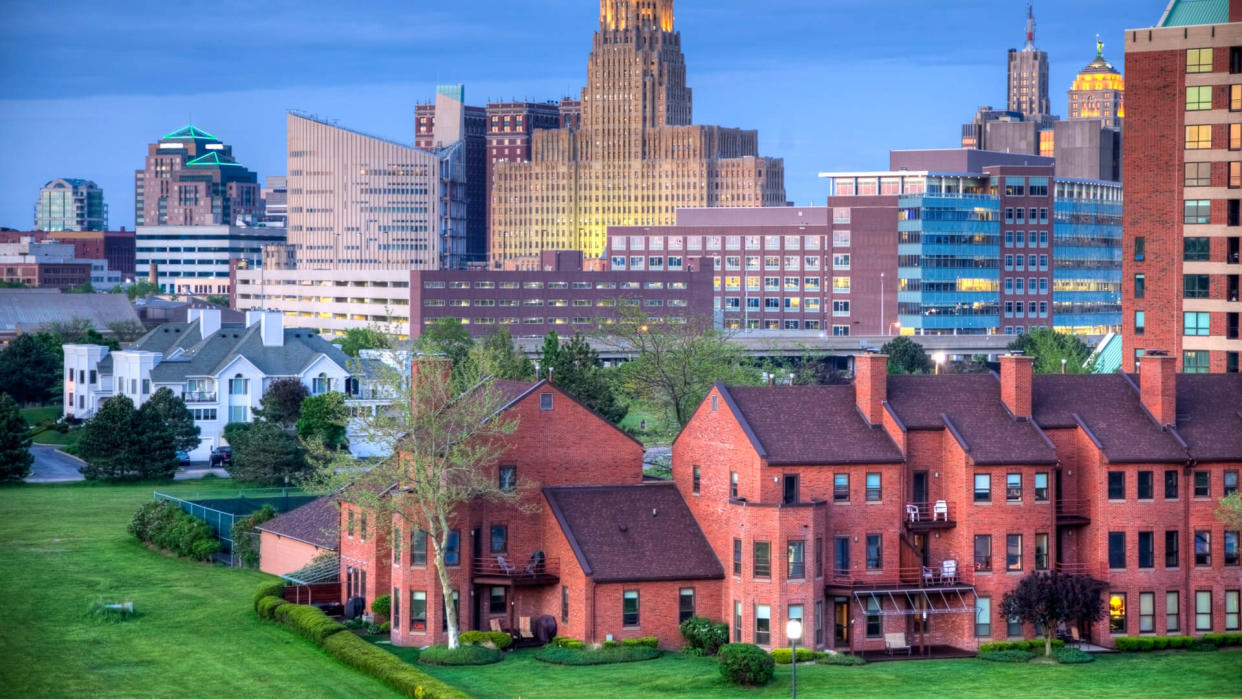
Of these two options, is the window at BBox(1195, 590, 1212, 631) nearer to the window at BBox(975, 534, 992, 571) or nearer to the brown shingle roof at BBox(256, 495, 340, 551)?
the window at BBox(975, 534, 992, 571)

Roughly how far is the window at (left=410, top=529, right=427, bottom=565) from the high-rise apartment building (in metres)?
47.6

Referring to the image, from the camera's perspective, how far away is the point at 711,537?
77875 mm

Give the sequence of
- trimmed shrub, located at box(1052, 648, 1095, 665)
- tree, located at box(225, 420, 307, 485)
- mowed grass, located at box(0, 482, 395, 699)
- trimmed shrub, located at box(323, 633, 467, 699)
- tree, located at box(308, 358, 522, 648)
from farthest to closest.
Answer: tree, located at box(225, 420, 307, 485) → tree, located at box(308, 358, 522, 648) → trimmed shrub, located at box(1052, 648, 1095, 665) → mowed grass, located at box(0, 482, 395, 699) → trimmed shrub, located at box(323, 633, 467, 699)

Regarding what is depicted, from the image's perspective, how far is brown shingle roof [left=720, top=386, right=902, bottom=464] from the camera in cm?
7594

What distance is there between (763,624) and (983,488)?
36.6 ft

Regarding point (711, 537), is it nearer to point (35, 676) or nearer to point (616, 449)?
point (616, 449)

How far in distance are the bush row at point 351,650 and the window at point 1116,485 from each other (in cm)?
3024

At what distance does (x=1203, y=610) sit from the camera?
79.5 metres

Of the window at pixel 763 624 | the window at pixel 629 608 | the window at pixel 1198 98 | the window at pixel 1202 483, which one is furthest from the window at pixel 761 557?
the window at pixel 1198 98

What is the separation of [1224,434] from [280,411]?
80947mm

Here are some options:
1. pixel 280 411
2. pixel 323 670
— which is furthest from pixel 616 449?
pixel 280 411

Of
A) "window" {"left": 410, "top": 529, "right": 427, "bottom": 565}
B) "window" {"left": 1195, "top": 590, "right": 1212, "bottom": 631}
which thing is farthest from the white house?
"window" {"left": 1195, "top": 590, "right": 1212, "bottom": 631}

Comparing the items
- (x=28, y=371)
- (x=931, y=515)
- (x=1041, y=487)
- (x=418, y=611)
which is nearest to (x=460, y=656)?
(x=418, y=611)

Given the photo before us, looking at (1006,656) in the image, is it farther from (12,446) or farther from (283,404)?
(283,404)
